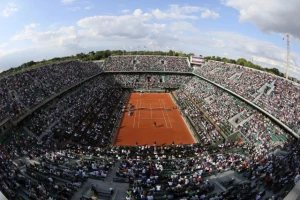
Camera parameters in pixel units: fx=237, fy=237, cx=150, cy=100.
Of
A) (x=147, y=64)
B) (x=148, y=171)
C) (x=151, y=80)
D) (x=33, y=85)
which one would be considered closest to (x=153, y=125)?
(x=33, y=85)

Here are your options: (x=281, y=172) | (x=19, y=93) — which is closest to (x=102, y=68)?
(x=19, y=93)

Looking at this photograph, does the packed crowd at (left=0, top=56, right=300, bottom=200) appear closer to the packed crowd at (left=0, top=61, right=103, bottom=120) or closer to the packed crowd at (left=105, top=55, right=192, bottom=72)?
the packed crowd at (left=0, top=61, right=103, bottom=120)

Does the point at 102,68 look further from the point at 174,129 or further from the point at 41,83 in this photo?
the point at 174,129

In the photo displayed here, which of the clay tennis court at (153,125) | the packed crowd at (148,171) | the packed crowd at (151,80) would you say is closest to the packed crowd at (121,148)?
the packed crowd at (148,171)

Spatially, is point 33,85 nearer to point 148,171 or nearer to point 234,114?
point 148,171

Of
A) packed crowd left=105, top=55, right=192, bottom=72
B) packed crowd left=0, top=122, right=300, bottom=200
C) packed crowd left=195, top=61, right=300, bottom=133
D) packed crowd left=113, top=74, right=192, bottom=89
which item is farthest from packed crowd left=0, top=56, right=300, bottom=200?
packed crowd left=105, top=55, right=192, bottom=72
